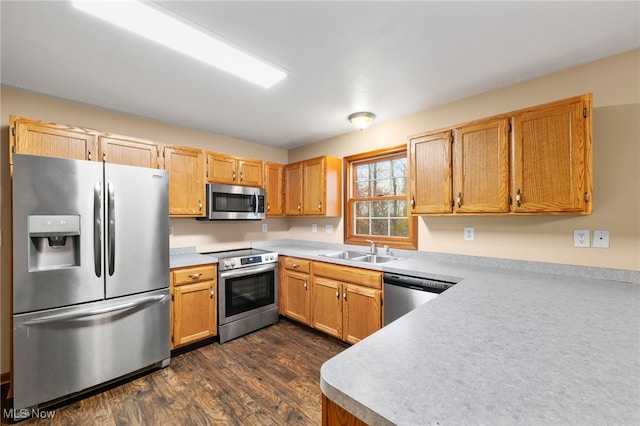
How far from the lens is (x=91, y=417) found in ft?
6.04

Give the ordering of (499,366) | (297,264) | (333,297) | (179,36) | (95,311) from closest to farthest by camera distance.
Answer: (499,366), (179,36), (95,311), (333,297), (297,264)

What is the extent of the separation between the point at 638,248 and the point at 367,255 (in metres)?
2.13

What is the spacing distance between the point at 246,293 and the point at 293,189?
155 cm

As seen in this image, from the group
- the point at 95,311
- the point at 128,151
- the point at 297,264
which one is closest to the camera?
the point at 95,311

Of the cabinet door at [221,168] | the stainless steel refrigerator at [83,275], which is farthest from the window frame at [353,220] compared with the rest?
the stainless steel refrigerator at [83,275]

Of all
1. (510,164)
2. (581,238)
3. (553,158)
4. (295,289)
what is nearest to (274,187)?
(295,289)

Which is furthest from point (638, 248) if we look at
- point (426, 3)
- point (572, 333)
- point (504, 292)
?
point (426, 3)

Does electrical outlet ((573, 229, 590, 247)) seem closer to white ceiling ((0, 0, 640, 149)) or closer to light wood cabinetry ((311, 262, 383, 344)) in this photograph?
white ceiling ((0, 0, 640, 149))

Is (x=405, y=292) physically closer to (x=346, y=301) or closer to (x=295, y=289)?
(x=346, y=301)

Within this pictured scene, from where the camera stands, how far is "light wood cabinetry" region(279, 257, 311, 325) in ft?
10.2

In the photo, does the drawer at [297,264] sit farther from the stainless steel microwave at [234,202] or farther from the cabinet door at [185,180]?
the cabinet door at [185,180]

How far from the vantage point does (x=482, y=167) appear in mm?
2160

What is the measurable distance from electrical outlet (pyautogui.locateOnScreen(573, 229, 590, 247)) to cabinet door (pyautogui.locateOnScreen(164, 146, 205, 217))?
3.41m

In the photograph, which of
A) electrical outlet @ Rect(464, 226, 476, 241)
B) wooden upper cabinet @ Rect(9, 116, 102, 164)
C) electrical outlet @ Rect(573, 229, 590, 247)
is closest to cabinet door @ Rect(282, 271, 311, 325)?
electrical outlet @ Rect(464, 226, 476, 241)
